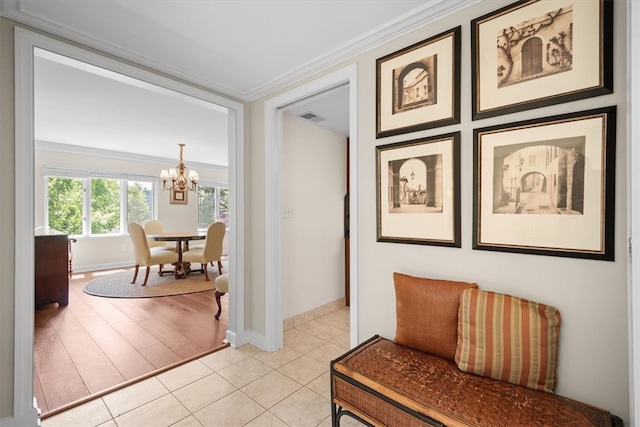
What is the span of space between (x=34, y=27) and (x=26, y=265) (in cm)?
143

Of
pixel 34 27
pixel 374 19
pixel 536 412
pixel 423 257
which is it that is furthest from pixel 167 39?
pixel 536 412

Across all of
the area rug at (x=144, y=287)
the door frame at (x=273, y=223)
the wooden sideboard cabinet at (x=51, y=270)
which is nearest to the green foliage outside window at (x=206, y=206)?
the area rug at (x=144, y=287)

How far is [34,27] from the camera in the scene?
5.78 feet

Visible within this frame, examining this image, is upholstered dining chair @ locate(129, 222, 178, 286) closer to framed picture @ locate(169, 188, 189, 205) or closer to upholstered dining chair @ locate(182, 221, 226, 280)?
upholstered dining chair @ locate(182, 221, 226, 280)

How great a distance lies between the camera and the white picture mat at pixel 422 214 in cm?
167

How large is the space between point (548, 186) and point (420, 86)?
2.94 feet

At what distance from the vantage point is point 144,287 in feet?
15.8

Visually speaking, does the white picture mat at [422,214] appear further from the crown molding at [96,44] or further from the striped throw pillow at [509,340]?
the crown molding at [96,44]

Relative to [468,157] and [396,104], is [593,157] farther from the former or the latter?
[396,104]

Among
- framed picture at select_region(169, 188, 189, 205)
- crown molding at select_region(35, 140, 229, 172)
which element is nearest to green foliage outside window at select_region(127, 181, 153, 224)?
framed picture at select_region(169, 188, 189, 205)

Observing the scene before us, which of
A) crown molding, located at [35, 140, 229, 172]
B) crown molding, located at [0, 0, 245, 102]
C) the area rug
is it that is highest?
crown molding, located at [35, 140, 229, 172]

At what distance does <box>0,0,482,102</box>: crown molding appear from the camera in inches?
64.8

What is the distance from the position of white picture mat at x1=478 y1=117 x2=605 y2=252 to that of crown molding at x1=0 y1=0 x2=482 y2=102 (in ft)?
2.62

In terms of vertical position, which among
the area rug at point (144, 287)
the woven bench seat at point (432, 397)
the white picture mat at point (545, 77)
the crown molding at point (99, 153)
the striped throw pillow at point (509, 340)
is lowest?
the area rug at point (144, 287)
